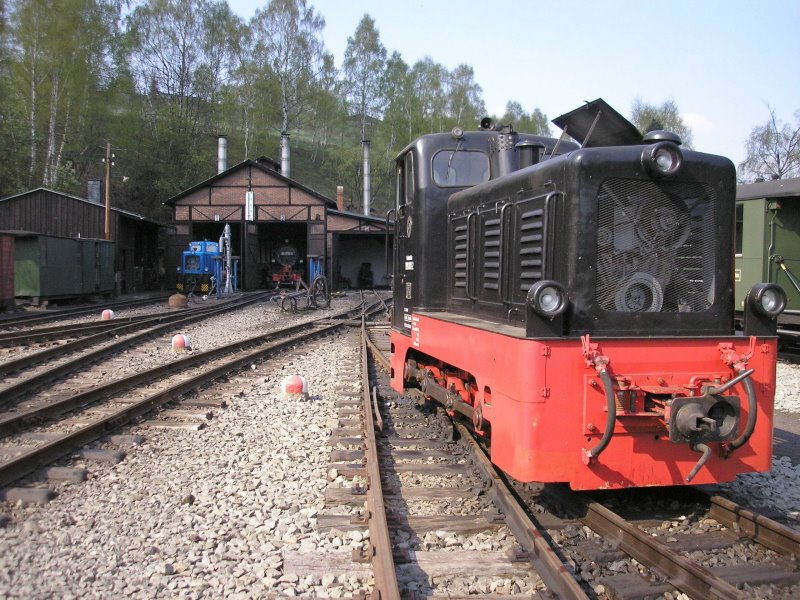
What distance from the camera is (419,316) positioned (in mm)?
5715

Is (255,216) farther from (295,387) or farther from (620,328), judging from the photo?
(620,328)

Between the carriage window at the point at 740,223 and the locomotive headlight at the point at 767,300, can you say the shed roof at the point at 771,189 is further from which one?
the locomotive headlight at the point at 767,300

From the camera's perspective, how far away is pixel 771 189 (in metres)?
→ 11.0

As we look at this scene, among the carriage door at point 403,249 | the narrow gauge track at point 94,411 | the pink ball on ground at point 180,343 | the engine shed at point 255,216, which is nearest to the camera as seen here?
the narrow gauge track at point 94,411

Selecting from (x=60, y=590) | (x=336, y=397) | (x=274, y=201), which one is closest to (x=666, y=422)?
(x=60, y=590)

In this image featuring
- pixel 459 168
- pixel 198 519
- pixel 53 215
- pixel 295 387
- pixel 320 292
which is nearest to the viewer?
pixel 198 519

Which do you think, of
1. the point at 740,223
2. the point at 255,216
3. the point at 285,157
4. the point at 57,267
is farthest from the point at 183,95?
the point at 740,223

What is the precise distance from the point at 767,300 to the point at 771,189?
8453 mm

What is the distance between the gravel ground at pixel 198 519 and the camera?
316 cm

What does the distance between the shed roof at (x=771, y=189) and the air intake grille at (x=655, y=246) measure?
7441mm

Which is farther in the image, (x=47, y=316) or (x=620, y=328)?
(x=47, y=316)

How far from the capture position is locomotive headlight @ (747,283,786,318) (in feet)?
12.7

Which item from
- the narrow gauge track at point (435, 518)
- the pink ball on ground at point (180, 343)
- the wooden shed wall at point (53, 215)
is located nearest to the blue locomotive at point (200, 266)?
the wooden shed wall at point (53, 215)

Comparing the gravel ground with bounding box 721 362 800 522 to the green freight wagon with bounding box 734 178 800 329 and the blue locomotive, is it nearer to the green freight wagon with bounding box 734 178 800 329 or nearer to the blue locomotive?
the green freight wagon with bounding box 734 178 800 329
